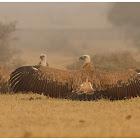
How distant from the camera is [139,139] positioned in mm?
4703

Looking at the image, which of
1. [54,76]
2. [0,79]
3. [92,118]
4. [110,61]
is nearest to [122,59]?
[110,61]

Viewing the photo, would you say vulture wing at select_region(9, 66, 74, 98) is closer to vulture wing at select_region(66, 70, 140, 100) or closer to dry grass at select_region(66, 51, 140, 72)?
vulture wing at select_region(66, 70, 140, 100)

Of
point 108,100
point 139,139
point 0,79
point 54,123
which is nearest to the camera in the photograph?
point 139,139

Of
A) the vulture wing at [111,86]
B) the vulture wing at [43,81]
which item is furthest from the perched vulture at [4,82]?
the vulture wing at [111,86]

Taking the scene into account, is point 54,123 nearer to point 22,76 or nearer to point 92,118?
point 92,118

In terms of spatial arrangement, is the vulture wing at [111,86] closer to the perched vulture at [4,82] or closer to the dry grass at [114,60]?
the perched vulture at [4,82]

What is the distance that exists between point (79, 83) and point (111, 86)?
1.22 metres

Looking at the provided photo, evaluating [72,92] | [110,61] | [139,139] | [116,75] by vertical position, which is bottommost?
[139,139]

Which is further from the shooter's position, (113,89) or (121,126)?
(113,89)

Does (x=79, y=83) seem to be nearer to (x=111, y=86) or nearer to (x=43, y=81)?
(x=111, y=86)

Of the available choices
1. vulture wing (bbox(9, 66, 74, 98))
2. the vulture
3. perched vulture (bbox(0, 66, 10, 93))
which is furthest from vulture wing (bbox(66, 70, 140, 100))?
perched vulture (bbox(0, 66, 10, 93))

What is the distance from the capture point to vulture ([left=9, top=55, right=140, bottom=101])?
10.8 m

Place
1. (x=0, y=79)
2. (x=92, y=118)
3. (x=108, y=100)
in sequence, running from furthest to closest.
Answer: (x=0, y=79) < (x=108, y=100) < (x=92, y=118)

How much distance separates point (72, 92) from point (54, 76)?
0.92 m
